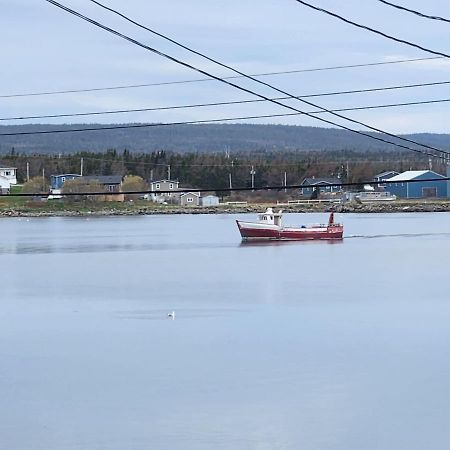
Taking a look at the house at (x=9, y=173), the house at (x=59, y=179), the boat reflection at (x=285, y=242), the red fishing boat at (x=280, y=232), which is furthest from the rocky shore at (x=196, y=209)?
the boat reflection at (x=285, y=242)

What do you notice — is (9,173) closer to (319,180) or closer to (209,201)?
(209,201)

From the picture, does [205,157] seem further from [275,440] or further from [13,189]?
[275,440]

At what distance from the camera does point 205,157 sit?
116438 millimetres

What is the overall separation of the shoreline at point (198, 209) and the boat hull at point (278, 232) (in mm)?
34271

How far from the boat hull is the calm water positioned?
14.5 metres

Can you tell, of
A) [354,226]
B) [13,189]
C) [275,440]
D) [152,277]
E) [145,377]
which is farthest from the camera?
[13,189]

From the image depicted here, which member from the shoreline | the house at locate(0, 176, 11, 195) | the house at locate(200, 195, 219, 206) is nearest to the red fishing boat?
the shoreline

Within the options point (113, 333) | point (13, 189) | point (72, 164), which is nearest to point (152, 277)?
point (113, 333)

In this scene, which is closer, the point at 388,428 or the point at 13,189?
the point at 388,428

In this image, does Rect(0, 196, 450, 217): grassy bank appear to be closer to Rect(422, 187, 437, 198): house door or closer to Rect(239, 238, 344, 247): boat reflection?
Rect(422, 187, 437, 198): house door

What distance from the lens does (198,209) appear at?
8988cm

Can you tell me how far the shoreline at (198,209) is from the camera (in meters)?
81.4

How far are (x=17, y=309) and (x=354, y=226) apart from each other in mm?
37051

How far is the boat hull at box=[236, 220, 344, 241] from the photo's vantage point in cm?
4466
